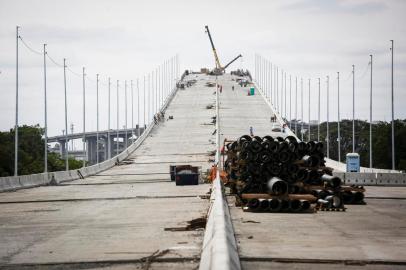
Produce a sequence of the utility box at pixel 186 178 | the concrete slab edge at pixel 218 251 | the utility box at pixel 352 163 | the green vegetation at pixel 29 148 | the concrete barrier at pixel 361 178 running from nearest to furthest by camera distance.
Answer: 1. the concrete slab edge at pixel 218 251
2. the utility box at pixel 186 178
3. the concrete barrier at pixel 361 178
4. the utility box at pixel 352 163
5. the green vegetation at pixel 29 148

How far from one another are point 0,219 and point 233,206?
821 centimetres

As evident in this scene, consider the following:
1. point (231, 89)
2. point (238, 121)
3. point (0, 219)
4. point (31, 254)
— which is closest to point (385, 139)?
point (238, 121)

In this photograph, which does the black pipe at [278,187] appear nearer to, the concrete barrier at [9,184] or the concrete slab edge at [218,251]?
the concrete slab edge at [218,251]

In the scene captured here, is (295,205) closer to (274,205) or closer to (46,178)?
(274,205)

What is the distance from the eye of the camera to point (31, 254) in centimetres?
1588

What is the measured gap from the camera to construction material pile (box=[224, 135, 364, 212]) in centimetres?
2700

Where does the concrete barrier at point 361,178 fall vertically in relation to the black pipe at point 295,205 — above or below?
below

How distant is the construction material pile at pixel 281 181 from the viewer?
27000 millimetres

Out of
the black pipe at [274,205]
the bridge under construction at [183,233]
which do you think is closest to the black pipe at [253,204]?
the black pipe at [274,205]

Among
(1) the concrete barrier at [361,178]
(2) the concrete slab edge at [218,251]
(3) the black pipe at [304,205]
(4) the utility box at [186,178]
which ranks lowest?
(1) the concrete barrier at [361,178]

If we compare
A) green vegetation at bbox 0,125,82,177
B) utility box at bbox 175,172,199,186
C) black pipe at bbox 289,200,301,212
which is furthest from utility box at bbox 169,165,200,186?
green vegetation at bbox 0,125,82,177

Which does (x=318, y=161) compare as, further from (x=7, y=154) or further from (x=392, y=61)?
(x=7, y=154)

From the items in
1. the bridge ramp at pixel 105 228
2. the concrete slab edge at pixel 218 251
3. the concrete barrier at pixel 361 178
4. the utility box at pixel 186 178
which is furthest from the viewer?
the concrete barrier at pixel 361 178

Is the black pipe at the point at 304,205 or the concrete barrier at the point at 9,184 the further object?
the concrete barrier at the point at 9,184
